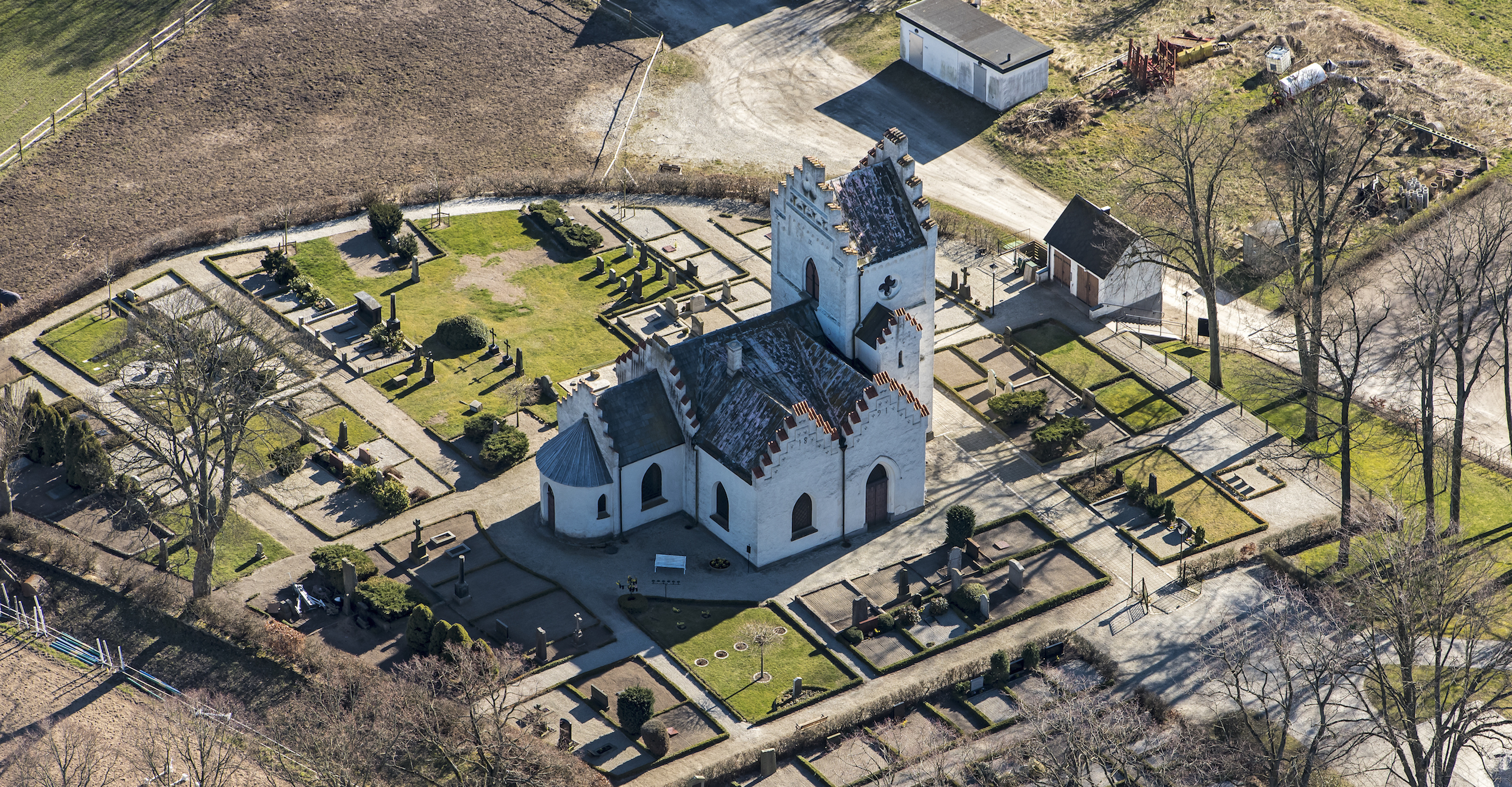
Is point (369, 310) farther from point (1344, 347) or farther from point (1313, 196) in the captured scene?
point (1344, 347)

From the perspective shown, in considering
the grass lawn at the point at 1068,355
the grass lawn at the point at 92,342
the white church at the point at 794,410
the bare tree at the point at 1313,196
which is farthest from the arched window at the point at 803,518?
the grass lawn at the point at 92,342

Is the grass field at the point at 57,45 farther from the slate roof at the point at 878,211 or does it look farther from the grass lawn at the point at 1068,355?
the grass lawn at the point at 1068,355

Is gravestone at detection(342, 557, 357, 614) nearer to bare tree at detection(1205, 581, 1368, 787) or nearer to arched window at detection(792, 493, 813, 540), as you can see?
arched window at detection(792, 493, 813, 540)

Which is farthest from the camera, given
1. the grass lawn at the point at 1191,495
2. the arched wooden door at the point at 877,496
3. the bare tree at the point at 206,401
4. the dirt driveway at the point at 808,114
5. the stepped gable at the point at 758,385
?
the dirt driveway at the point at 808,114

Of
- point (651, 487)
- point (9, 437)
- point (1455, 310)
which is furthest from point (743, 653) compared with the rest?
point (1455, 310)

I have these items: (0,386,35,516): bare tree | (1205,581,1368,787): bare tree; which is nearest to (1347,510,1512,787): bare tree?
(1205,581,1368,787): bare tree
